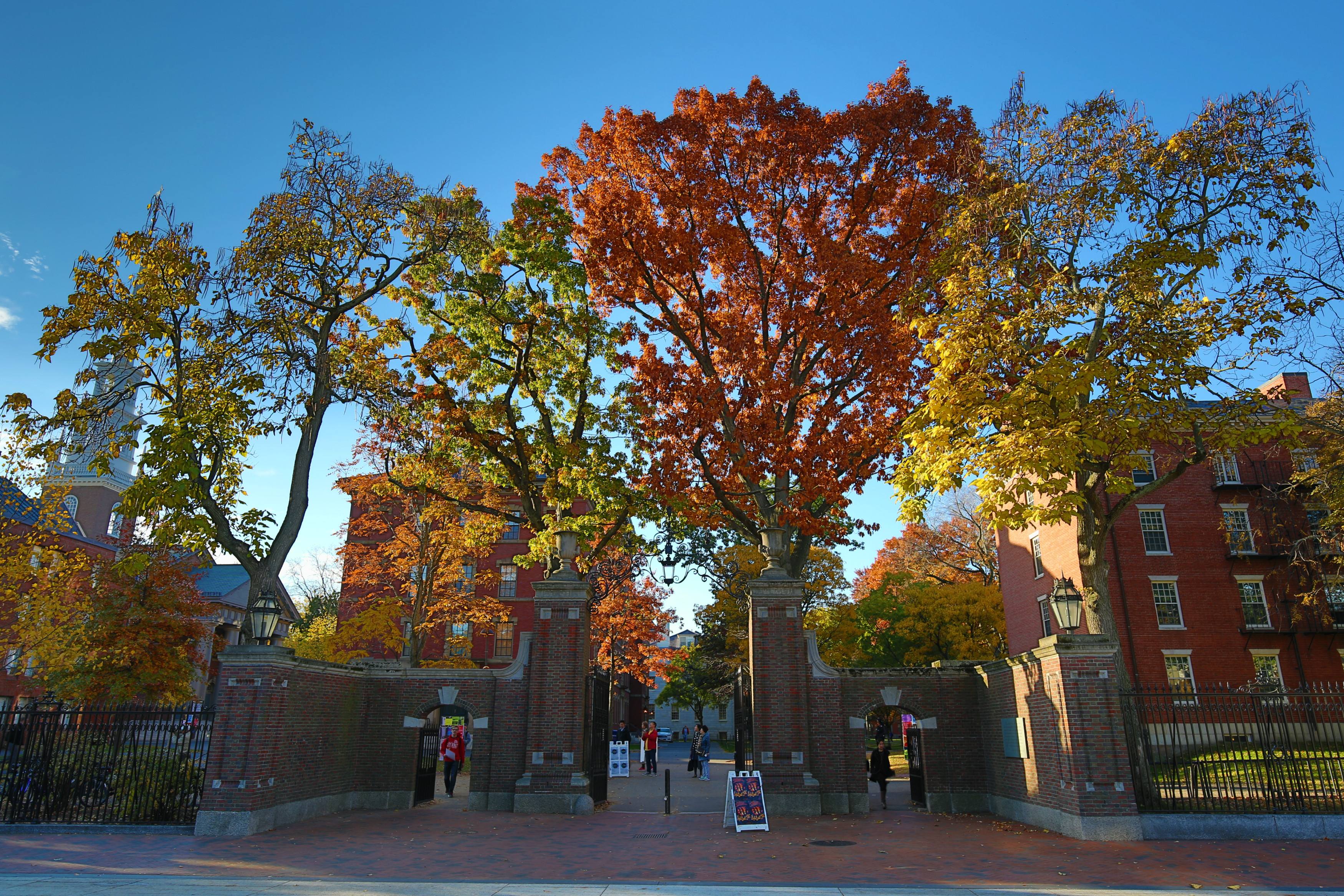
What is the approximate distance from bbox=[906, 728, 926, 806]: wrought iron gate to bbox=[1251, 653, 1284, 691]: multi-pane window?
19.3 m

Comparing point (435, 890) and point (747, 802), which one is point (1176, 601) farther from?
point (435, 890)

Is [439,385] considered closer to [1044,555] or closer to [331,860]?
[331,860]

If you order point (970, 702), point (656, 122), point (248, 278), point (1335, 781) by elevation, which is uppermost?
point (656, 122)

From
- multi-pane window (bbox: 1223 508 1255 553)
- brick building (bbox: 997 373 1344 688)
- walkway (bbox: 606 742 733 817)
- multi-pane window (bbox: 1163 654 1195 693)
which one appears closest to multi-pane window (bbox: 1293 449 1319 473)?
brick building (bbox: 997 373 1344 688)

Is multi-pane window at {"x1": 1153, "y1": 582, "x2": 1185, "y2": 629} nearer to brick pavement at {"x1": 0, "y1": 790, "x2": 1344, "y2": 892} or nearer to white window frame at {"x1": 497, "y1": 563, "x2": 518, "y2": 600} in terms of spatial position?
brick pavement at {"x1": 0, "y1": 790, "x2": 1344, "y2": 892}

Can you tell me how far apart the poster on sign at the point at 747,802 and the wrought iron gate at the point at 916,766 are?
501cm

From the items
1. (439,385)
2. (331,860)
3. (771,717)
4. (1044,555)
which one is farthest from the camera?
(1044,555)

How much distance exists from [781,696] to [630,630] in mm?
21978

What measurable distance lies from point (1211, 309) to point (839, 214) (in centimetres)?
851

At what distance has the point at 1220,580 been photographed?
30781 millimetres

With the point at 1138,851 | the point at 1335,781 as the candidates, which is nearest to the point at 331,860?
the point at 1138,851

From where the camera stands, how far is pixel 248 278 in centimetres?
1694

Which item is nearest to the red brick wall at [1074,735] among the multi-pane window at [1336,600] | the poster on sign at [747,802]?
the poster on sign at [747,802]

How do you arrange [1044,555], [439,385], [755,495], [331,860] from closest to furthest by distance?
[331,860], [755,495], [439,385], [1044,555]
